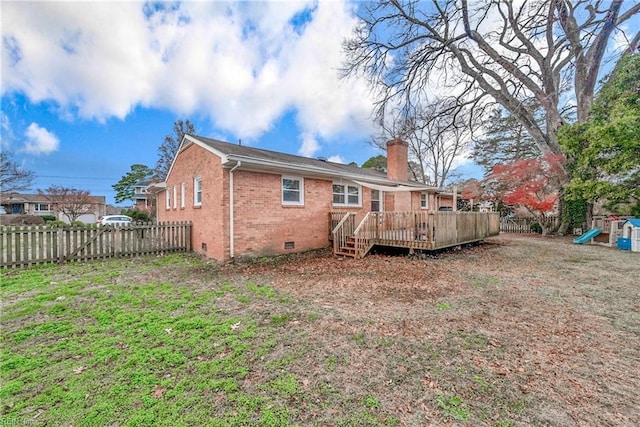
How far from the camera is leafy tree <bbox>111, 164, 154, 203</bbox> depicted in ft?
139

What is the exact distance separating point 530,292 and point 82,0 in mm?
13257

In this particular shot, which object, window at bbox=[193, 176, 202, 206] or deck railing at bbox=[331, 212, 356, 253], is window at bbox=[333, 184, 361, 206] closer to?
deck railing at bbox=[331, 212, 356, 253]

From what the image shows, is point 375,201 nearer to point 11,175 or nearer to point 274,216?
point 274,216

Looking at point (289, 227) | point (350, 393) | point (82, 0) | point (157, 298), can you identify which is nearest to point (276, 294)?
point (157, 298)

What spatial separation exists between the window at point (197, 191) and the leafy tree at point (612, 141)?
1606 cm

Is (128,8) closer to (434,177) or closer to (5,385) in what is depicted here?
(5,385)

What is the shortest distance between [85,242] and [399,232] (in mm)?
10408

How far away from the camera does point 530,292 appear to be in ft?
18.1

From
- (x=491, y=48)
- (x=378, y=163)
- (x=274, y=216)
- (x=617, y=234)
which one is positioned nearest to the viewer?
(x=274, y=216)

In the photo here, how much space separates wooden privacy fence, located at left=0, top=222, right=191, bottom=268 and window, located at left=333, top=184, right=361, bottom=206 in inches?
248

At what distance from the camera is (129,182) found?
42.4m

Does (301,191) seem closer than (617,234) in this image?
Yes

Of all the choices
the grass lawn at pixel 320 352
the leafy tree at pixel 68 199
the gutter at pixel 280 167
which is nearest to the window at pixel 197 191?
the gutter at pixel 280 167

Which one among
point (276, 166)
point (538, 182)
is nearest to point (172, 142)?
point (276, 166)
